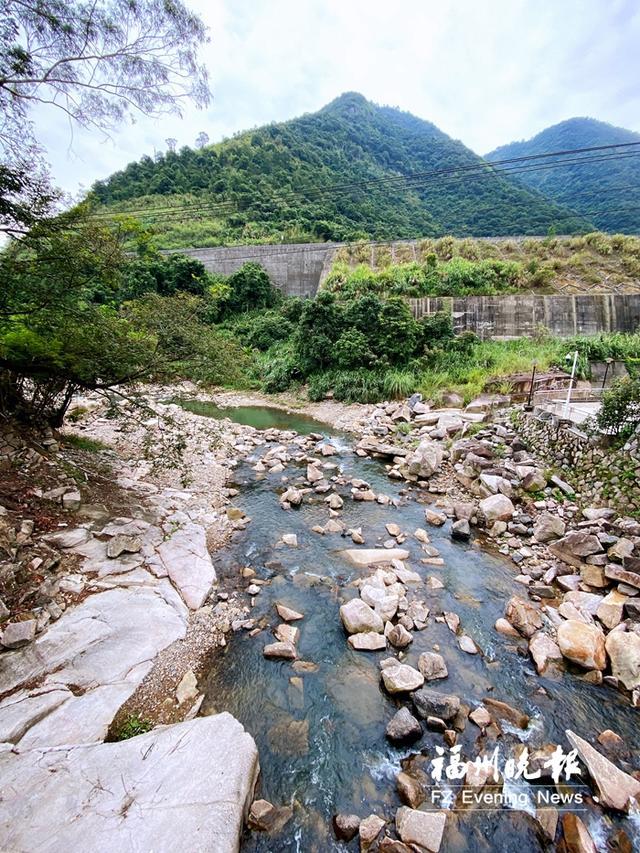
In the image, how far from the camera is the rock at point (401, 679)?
345 cm

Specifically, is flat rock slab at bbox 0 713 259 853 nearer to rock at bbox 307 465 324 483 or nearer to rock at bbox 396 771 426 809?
rock at bbox 396 771 426 809

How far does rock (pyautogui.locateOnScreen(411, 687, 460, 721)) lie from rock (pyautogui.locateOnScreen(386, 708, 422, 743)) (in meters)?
0.15

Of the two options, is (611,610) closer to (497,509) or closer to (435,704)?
(497,509)

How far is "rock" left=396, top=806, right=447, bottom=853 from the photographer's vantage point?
2.40 metres

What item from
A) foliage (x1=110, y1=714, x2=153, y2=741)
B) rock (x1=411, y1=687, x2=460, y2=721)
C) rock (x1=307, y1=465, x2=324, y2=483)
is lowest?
rock (x1=411, y1=687, x2=460, y2=721)

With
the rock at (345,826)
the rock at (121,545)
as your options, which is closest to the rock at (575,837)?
the rock at (345,826)

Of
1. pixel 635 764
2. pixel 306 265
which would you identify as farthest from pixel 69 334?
pixel 306 265

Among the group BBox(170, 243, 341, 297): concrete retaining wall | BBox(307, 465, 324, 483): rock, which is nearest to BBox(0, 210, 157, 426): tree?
BBox(307, 465, 324, 483): rock

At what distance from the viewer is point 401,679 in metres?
3.50

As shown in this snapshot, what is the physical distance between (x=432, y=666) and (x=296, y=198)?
41711mm

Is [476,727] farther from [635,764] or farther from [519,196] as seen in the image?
[519,196]

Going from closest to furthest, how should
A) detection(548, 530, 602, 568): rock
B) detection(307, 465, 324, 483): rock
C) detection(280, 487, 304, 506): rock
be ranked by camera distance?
detection(548, 530, 602, 568): rock
detection(280, 487, 304, 506): rock
detection(307, 465, 324, 483): rock

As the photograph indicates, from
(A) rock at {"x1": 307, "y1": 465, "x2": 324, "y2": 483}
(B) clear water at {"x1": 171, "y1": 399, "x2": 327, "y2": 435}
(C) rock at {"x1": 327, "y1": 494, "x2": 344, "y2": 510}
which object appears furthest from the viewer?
(B) clear water at {"x1": 171, "y1": 399, "x2": 327, "y2": 435}

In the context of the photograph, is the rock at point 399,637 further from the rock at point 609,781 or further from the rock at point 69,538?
the rock at point 69,538
